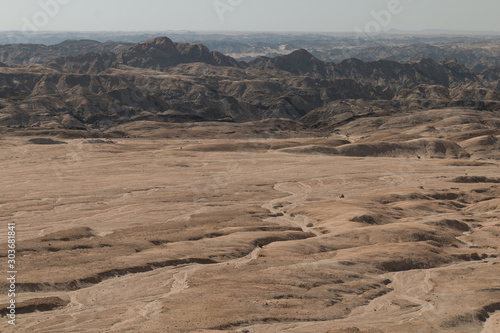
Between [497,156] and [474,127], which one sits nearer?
[497,156]

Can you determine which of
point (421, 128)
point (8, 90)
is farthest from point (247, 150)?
point (8, 90)

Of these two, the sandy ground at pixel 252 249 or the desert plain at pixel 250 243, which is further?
the desert plain at pixel 250 243

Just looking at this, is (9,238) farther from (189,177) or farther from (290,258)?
A: (189,177)

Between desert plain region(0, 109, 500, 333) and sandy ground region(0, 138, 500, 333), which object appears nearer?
sandy ground region(0, 138, 500, 333)

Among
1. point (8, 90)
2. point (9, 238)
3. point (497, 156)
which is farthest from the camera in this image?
point (8, 90)

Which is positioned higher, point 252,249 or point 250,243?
point 250,243

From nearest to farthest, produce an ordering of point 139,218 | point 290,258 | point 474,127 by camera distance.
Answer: point 290,258, point 139,218, point 474,127

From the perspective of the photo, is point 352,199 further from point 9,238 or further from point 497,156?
point 497,156

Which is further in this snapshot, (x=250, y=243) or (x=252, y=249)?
(x=250, y=243)
